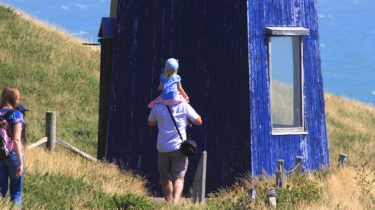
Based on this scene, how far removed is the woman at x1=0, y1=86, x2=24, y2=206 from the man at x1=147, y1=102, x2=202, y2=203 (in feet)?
7.21

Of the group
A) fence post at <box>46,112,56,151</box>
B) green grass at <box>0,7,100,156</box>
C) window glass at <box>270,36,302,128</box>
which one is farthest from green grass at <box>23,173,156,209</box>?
green grass at <box>0,7,100,156</box>

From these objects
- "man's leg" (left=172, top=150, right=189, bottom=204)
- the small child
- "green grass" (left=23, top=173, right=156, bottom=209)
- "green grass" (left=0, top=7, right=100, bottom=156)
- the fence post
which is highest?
"green grass" (left=0, top=7, right=100, bottom=156)

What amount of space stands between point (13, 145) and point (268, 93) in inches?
230

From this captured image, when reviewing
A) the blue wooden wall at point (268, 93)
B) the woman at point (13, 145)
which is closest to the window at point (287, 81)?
the blue wooden wall at point (268, 93)

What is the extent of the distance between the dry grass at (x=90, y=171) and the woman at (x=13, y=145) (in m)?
2.12

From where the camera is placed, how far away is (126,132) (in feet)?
43.7

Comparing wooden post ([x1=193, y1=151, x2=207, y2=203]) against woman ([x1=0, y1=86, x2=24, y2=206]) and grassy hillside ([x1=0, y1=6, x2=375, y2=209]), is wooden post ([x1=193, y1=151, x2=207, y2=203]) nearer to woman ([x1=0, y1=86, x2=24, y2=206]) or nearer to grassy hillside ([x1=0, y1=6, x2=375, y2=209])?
grassy hillside ([x1=0, y1=6, x2=375, y2=209])

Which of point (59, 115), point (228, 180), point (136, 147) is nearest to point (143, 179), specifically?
point (136, 147)

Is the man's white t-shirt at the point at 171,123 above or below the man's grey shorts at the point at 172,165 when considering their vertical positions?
above

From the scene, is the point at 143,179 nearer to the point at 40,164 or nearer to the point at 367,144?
the point at 40,164

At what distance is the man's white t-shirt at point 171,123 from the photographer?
8.80 metres

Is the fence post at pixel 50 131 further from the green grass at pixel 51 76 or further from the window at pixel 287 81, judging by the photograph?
the window at pixel 287 81

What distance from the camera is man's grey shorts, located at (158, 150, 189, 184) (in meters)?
8.93

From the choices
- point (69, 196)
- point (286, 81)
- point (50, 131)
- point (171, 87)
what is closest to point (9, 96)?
point (69, 196)
